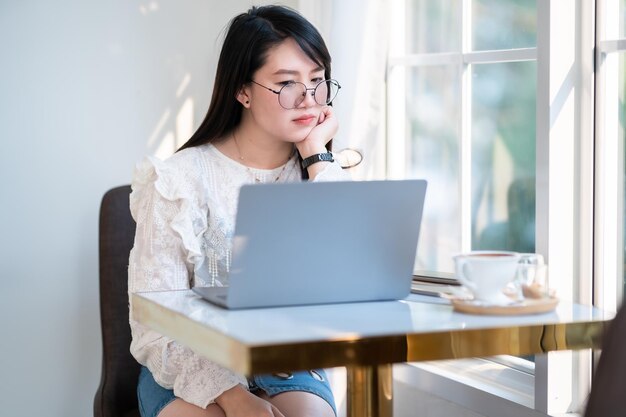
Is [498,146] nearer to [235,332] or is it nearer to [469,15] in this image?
[469,15]

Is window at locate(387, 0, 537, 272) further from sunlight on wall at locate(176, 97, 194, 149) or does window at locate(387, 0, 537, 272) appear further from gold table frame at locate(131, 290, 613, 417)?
gold table frame at locate(131, 290, 613, 417)

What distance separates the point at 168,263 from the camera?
194cm

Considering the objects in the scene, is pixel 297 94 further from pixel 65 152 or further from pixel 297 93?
pixel 65 152

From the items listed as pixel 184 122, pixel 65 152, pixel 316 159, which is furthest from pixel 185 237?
pixel 184 122

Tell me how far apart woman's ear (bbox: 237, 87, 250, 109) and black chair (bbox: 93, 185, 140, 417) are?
426 mm

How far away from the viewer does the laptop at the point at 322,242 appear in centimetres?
136

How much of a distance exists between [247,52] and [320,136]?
0.79ft

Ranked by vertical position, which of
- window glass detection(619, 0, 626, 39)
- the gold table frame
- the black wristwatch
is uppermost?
window glass detection(619, 0, 626, 39)

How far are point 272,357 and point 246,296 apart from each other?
0.84 ft

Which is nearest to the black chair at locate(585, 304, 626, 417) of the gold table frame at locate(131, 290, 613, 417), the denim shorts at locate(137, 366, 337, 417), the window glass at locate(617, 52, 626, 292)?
the gold table frame at locate(131, 290, 613, 417)

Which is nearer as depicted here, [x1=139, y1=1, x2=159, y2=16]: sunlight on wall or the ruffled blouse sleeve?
the ruffled blouse sleeve

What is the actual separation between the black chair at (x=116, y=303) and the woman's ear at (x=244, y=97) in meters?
0.43

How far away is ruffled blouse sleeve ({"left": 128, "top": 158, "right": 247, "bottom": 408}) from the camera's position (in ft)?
5.96

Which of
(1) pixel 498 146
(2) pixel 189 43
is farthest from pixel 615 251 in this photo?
(2) pixel 189 43
